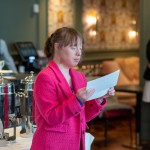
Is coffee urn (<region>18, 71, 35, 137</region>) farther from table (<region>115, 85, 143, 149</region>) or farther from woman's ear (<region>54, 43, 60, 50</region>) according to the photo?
table (<region>115, 85, 143, 149</region>)

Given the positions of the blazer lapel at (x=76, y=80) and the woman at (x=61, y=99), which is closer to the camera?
the woman at (x=61, y=99)

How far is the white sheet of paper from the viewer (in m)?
1.91

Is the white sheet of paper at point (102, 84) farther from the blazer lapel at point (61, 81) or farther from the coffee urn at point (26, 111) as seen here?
the coffee urn at point (26, 111)

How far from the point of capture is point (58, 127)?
6.49 ft

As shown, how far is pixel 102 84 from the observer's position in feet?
6.37

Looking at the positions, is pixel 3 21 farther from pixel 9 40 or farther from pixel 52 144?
pixel 52 144

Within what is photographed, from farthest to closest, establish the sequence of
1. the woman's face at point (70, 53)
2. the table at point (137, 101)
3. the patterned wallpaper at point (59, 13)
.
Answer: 1. the patterned wallpaper at point (59, 13)
2. the table at point (137, 101)
3. the woman's face at point (70, 53)

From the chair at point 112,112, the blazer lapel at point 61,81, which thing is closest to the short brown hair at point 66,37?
the blazer lapel at point 61,81

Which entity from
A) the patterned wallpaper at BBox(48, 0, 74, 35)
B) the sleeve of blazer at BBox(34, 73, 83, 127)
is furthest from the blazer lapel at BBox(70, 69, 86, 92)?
the patterned wallpaper at BBox(48, 0, 74, 35)

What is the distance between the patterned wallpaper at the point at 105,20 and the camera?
25.9 feet

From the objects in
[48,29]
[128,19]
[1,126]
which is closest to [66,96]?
[1,126]

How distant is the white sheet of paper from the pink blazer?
0.30 ft

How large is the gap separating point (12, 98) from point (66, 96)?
2.28ft

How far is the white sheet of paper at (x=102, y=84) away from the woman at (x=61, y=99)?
33mm
